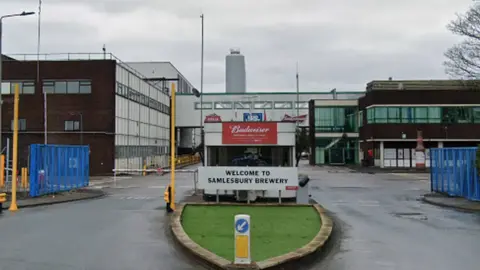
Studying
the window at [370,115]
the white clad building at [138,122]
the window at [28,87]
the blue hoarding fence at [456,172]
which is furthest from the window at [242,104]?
the blue hoarding fence at [456,172]

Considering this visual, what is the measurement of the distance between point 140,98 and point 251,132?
37197 millimetres

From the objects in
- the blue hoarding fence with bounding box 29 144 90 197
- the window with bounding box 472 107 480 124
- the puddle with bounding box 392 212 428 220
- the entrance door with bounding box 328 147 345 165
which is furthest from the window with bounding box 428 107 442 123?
the puddle with bounding box 392 212 428 220

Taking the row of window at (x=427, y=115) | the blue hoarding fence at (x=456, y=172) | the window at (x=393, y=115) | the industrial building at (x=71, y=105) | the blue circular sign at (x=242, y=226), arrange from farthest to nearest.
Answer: the window at (x=393, y=115) < the row of window at (x=427, y=115) < the industrial building at (x=71, y=105) < the blue hoarding fence at (x=456, y=172) < the blue circular sign at (x=242, y=226)

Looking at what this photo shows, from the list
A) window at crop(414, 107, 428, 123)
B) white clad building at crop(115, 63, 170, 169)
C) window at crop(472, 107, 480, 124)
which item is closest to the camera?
white clad building at crop(115, 63, 170, 169)

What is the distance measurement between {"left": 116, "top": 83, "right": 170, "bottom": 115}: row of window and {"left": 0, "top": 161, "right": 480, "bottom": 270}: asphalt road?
29.4m

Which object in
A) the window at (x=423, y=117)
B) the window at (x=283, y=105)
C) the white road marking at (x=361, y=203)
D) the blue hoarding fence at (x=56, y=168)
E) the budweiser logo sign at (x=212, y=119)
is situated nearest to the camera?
the budweiser logo sign at (x=212, y=119)

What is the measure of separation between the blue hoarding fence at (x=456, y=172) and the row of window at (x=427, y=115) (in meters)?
31.0

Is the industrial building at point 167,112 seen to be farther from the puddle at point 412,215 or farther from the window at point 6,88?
the puddle at point 412,215

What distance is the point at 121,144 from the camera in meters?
45.5

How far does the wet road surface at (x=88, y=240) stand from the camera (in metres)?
8.24

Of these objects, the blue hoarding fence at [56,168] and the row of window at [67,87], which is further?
the row of window at [67,87]

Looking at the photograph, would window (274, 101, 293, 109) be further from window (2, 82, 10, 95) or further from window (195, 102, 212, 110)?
window (2, 82, 10, 95)

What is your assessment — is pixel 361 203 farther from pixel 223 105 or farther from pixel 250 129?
pixel 223 105

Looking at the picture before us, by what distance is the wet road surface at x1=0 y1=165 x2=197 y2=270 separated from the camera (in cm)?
824
